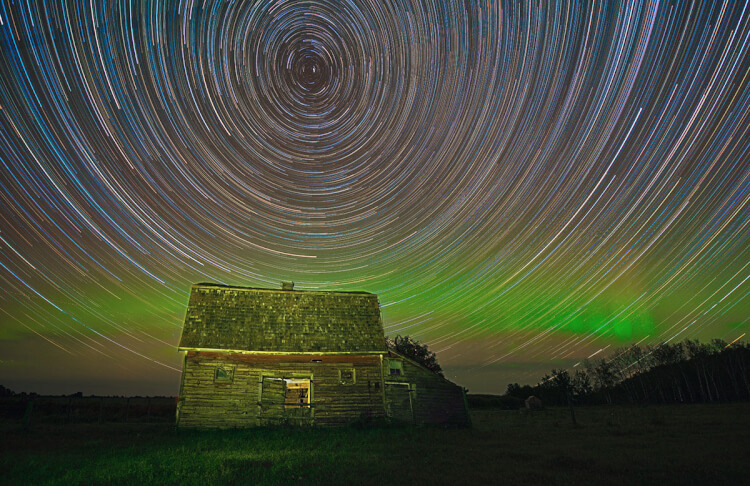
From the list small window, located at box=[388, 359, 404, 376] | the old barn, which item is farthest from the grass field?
small window, located at box=[388, 359, 404, 376]

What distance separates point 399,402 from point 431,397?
228 cm

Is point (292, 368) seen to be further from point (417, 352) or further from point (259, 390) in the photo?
point (417, 352)

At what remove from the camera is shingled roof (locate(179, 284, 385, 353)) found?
802 inches

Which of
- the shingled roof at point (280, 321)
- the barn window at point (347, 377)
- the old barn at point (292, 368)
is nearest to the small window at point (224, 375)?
the old barn at point (292, 368)

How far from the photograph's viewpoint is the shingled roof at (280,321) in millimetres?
20375

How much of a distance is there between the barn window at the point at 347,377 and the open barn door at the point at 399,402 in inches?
76.8

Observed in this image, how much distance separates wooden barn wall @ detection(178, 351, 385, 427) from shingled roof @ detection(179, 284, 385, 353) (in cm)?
64

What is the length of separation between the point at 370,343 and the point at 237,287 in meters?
8.90

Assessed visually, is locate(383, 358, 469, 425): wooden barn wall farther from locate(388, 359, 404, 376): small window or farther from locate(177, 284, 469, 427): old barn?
locate(388, 359, 404, 376): small window

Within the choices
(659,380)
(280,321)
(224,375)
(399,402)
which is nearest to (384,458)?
(399,402)

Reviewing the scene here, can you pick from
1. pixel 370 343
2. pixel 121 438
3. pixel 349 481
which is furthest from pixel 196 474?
pixel 370 343

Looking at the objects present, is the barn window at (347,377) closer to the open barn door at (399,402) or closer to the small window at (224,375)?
the open barn door at (399,402)

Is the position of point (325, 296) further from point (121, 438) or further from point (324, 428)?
point (121, 438)

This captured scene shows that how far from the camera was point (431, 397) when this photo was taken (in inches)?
884
